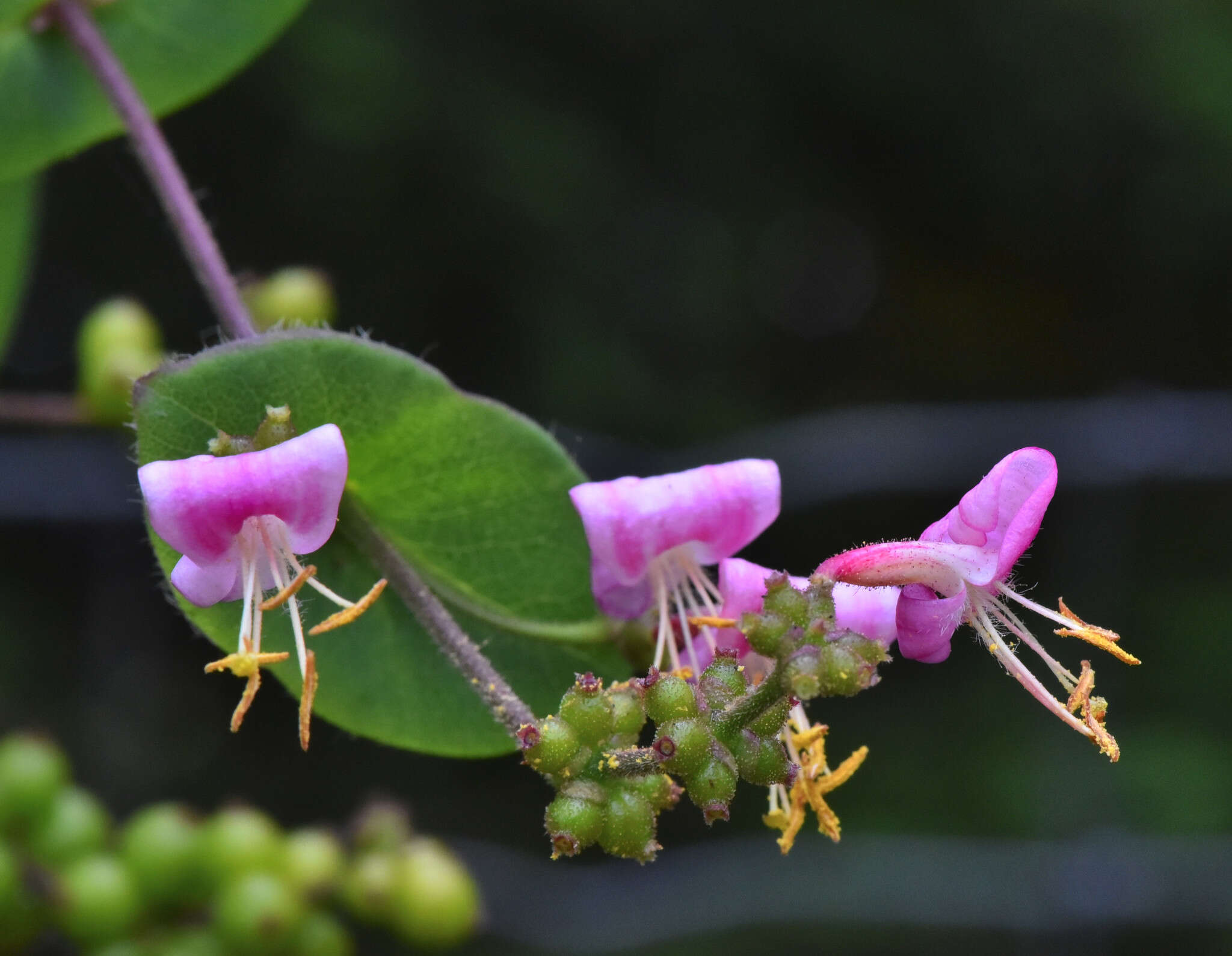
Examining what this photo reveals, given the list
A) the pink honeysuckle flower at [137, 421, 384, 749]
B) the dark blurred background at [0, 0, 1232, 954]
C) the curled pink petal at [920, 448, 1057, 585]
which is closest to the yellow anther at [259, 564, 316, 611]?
the pink honeysuckle flower at [137, 421, 384, 749]

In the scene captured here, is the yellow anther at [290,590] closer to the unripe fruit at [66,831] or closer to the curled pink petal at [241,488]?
the curled pink petal at [241,488]

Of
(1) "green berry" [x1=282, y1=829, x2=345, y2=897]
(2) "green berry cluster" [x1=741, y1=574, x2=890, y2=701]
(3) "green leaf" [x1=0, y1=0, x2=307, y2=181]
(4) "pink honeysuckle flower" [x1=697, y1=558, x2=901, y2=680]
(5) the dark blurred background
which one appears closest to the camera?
(2) "green berry cluster" [x1=741, y1=574, x2=890, y2=701]

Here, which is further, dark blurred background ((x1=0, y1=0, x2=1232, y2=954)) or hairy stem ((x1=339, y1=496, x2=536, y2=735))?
dark blurred background ((x1=0, y1=0, x2=1232, y2=954))

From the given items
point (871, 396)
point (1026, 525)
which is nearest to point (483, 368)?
point (871, 396)

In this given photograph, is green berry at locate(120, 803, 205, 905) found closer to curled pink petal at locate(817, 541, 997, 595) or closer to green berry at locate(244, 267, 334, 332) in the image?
green berry at locate(244, 267, 334, 332)

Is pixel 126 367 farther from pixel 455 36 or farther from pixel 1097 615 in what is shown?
pixel 1097 615

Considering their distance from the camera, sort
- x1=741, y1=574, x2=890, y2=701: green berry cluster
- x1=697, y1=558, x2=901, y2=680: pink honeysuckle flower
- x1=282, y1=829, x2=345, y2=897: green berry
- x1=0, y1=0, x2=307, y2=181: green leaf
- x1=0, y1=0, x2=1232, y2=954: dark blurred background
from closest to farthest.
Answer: x1=741, y1=574, x2=890, y2=701: green berry cluster → x1=697, y1=558, x2=901, y2=680: pink honeysuckle flower → x1=0, y1=0, x2=307, y2=181: green leaf → x1=282, y1=829, x2=345, y2=897: green berry → x1=0, y1=0, x2=1232, y2=954: dark blurred background
